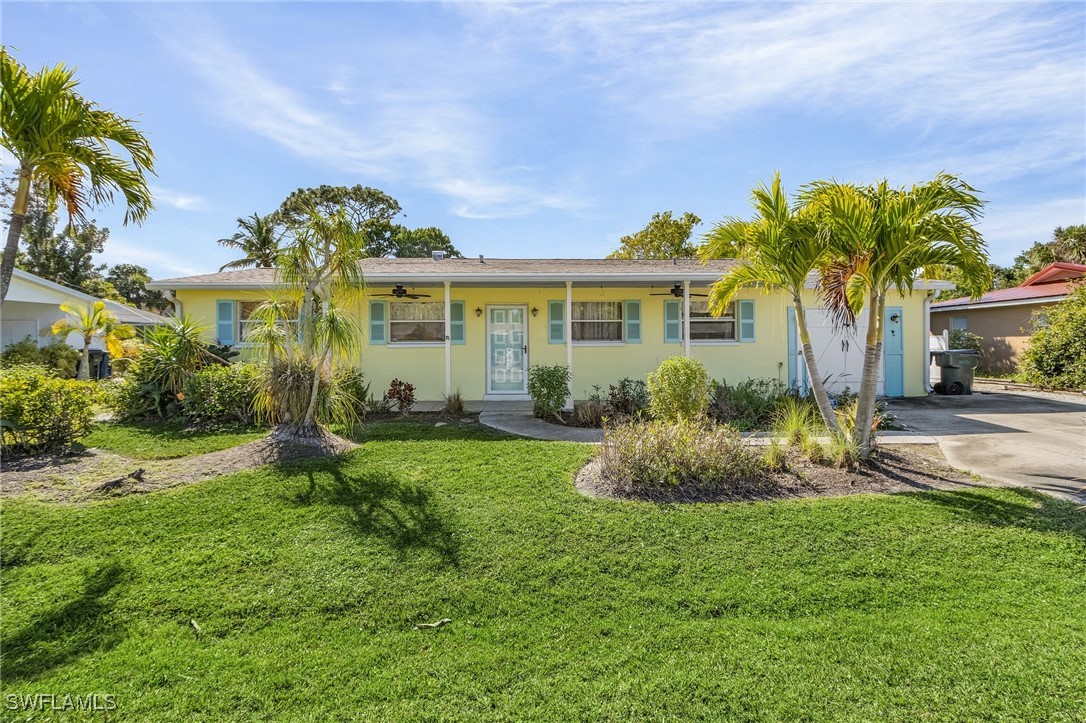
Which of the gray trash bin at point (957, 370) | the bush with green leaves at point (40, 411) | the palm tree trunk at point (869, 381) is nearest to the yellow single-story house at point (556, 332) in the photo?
the gray trash bin at point (957, 370)

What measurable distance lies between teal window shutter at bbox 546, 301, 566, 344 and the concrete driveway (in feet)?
22.9

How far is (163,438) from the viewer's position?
757cm

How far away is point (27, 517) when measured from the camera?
4320mm

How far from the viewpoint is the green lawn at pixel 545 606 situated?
234cm

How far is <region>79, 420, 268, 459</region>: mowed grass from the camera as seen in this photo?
6727mm

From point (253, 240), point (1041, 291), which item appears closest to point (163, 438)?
point (253, 240)

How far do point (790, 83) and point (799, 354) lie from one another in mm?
6327

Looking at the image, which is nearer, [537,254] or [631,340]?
[631,340]

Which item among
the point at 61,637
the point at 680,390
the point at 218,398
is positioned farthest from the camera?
the point at 218,398

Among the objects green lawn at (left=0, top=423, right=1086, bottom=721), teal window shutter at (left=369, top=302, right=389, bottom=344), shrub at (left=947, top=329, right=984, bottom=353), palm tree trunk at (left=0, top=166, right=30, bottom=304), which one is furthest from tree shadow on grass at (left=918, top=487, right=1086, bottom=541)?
shrub at (left=947, top=329, right=984, bottom=353)

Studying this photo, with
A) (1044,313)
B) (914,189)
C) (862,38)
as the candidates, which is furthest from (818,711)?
(1044,313)

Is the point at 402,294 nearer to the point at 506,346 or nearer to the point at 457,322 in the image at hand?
the point at 457,322

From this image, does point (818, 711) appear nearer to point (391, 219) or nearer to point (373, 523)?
point (373, 523)

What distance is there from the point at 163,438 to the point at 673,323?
399 inches
